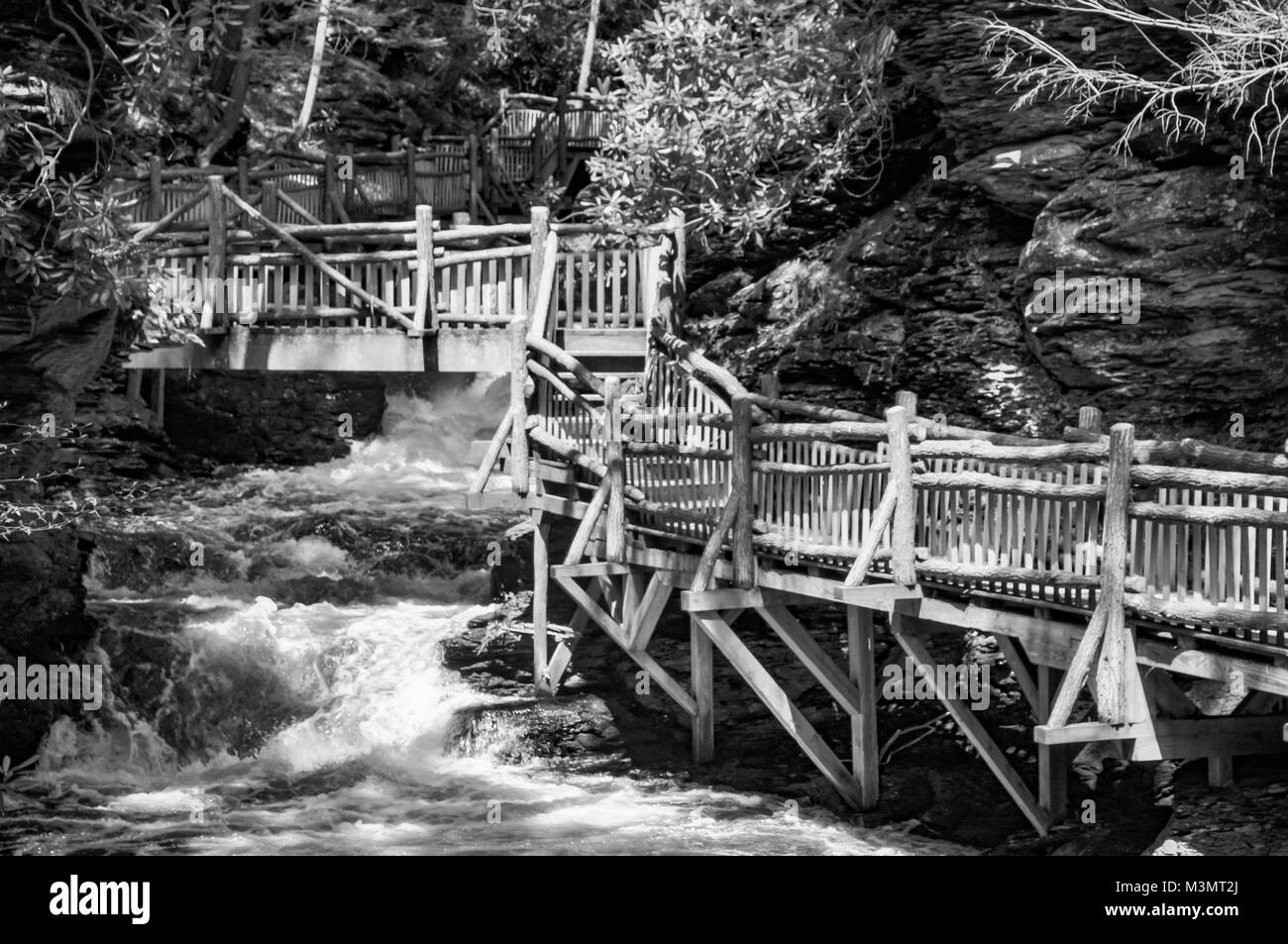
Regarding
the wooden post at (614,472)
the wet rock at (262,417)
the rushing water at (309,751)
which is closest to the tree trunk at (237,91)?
the wet rock at (262,417)

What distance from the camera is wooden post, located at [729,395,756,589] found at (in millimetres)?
14656

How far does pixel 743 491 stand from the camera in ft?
48.1

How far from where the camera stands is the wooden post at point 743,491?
577 inches

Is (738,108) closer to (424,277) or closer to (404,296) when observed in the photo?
(424,277)

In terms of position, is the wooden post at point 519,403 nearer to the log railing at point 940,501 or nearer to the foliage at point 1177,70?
the log railing at point 940,501

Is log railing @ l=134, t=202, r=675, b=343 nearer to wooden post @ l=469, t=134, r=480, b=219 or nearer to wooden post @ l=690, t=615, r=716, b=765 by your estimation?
wooden post @ l=690, t=615, r=716, b=765

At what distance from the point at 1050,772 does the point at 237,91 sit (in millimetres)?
18336

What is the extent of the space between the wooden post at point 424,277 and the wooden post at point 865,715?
19.1ft

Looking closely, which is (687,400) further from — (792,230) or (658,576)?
(792,230)

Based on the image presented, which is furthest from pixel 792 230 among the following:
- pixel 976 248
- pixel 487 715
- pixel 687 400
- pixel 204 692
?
pixel 204 692

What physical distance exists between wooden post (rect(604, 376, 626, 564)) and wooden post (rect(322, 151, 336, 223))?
1231cm

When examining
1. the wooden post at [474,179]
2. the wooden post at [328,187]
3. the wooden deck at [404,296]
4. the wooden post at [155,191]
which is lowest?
the wooden deck at [404,296]

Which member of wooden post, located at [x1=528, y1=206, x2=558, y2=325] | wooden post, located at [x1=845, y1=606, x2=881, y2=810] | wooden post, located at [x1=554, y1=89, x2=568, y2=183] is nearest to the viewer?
wooden post, located at [x1=845, y1=606, x2=881, y2=810]

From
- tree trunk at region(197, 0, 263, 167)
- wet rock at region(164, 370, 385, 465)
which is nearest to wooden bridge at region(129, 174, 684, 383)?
tree trunk at region(197, 0, 263, 167)
